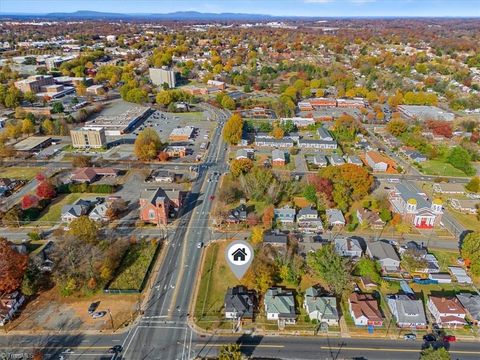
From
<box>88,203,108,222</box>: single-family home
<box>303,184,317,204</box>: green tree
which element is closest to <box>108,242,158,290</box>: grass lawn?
<box>88,203,108,222</box>: single-family home

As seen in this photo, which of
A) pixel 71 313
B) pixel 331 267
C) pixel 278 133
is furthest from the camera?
pixel 278 133

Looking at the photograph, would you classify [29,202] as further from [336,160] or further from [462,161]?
[462,161]

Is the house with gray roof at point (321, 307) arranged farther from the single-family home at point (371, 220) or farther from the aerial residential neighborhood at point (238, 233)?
the single-family home at point (371, 220)

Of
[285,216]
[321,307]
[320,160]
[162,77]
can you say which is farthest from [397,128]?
[162,77]

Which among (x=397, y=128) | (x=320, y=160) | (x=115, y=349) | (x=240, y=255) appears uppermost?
(x=240, y=255)

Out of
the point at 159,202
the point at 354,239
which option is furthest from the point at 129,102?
the point at 354,239

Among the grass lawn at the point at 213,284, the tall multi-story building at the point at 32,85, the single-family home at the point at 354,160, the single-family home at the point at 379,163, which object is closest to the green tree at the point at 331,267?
the grass lawn at the point at 213,284

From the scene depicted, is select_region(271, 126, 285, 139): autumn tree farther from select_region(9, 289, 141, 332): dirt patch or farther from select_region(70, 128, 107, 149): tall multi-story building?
select_region(9, 289, 141, 332): dirt patch
